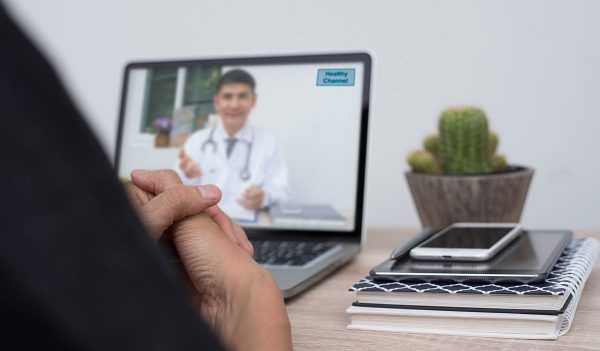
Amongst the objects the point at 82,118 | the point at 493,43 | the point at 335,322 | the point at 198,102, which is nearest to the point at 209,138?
the point at 198,102

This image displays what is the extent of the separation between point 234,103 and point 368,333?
1.91ft

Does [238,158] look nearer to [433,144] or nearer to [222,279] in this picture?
[433,144]

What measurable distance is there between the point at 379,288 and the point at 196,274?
0.16m

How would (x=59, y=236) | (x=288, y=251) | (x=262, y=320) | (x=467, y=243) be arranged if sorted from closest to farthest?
(x=59, y=236) → (x=262, y=320) → (x=467, y=243) → (x=288, y=251)

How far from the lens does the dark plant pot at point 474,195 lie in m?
1.08

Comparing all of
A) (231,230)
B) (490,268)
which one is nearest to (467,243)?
(490,268)

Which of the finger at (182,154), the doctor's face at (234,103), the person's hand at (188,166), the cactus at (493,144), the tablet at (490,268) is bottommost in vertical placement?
the tablet at (490,268)

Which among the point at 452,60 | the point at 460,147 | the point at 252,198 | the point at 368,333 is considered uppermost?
the point at 452,60

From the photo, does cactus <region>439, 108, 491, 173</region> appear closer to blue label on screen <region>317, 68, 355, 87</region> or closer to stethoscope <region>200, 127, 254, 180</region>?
blue label on screen <region>317, 68, 355, 87</region>

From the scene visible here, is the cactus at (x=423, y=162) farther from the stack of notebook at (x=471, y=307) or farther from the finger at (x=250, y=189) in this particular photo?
the stack of notebook at (x=471, y=307)

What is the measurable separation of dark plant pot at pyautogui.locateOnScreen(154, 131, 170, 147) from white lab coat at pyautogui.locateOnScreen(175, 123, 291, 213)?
0.08m

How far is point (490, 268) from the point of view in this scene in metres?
0.70

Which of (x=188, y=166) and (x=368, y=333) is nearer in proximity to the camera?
(x=368, y=333)

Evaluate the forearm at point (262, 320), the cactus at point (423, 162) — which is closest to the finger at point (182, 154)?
the cactus at point (423, 162)
